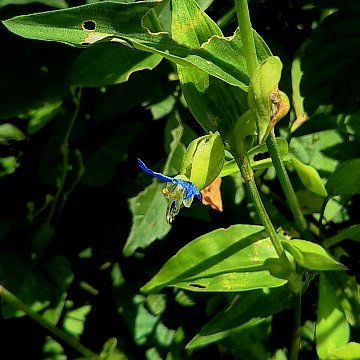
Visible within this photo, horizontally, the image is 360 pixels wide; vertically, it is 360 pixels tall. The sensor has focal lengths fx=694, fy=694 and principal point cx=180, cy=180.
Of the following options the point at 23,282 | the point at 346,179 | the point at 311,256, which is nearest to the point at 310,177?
the point at 346,179

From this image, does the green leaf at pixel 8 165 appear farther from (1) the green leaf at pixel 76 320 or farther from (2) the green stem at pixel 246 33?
(2) the green stem at pixel 246 33

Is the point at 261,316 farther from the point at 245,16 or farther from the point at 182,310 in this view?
the point at 245,16

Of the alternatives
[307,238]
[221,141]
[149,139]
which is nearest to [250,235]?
[307,238]

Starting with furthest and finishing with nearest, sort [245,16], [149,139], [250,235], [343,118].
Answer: [149,139], [343,118], [250,235], [245,16]

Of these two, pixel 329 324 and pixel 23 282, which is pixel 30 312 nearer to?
pixel 23 282

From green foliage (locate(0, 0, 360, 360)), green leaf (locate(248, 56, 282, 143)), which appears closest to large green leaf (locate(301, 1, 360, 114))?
green foliage (locate(0, 0, 360, 360))

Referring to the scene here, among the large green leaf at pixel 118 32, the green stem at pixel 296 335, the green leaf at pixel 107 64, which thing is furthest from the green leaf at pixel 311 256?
the green leaf at pixel 107 64
